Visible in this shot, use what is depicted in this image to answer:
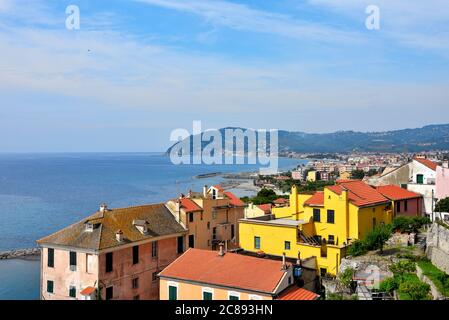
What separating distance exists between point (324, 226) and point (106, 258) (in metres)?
11.9

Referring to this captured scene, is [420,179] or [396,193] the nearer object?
[396,193]

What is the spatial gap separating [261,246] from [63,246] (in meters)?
10.7

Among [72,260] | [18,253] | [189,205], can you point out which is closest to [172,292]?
[72,260]

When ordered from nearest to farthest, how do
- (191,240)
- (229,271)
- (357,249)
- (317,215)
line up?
(229,271)
(357,249)
(317,215)
(191,240)

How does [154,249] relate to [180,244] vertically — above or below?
above

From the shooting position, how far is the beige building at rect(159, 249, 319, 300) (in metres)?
16.1

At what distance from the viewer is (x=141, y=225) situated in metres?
22.8

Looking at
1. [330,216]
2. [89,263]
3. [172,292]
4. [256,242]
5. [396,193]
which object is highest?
[396,193]

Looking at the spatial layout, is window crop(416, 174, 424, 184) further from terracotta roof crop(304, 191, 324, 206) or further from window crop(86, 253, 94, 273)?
window crop(86, 253, 94, 273)

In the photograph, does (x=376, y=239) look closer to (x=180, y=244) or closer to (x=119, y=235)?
(x=180, y=244)

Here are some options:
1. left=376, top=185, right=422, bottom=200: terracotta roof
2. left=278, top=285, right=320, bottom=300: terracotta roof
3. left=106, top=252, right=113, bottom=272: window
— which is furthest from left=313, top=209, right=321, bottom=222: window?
left=106, top=252, right=113, bottom=272: window

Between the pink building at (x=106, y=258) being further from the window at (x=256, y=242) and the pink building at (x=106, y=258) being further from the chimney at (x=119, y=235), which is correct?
the window at (x=256, y=242)
